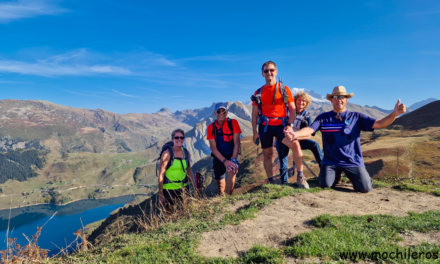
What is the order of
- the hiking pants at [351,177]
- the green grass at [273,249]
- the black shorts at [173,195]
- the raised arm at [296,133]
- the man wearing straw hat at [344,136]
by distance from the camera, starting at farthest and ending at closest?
the black shorts at [173,195]
the hiking pants at [351,177]
the man wearing straw hat at [344,136]
the raised arm at [296,133]
the green grass at [273,249]

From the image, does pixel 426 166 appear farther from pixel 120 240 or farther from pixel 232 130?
pixel 120 240

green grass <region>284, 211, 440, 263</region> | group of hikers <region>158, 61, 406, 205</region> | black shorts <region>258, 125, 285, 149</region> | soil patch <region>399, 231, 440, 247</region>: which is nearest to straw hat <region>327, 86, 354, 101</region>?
group of hikers <region>158, 61, 406, 205</region>

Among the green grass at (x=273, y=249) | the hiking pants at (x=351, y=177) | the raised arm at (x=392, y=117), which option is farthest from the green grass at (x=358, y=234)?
the raised arm at (x=392, y=117)

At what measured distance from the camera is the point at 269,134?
938 centimetres

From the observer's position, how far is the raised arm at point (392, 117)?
22.5 feet

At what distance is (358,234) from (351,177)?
4.03 metres

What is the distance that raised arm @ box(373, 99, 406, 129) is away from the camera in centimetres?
684

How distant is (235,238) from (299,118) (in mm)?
6221

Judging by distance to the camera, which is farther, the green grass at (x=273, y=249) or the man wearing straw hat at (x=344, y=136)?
the man wearing straw hat at (x=344, y=136)

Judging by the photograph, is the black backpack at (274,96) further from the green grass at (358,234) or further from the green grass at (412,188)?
the green grass at (412,188)

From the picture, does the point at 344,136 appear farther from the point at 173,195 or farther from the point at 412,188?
the point at 173,195

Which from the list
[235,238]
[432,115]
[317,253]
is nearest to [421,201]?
[317,253]

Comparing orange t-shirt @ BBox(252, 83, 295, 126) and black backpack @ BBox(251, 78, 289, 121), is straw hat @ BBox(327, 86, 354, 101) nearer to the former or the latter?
orange t-shirt @ BBox(252, 83, 295, 126)

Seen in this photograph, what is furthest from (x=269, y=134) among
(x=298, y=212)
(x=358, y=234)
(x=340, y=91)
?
(x=358, y=234)
